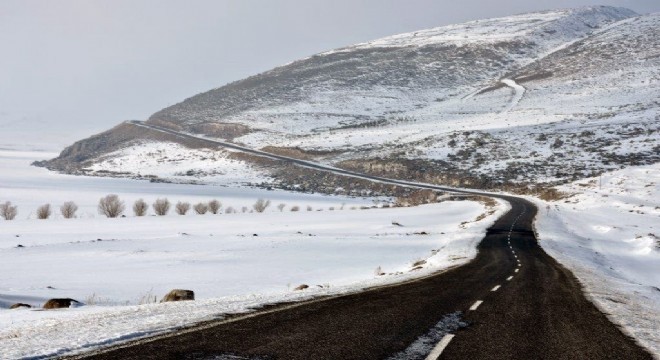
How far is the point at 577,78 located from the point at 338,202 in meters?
117

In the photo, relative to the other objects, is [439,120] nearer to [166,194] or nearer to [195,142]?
[195,142]

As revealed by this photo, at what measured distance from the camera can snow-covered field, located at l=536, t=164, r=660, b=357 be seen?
601 inches

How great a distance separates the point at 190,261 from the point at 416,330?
901 inches

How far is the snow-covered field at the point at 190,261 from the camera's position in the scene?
10.1 meters

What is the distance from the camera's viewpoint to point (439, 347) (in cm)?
877

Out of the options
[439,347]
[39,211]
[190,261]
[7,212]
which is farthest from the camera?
[39,211]

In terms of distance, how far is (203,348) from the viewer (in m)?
7.72

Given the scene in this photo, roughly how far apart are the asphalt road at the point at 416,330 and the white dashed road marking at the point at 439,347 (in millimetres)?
73

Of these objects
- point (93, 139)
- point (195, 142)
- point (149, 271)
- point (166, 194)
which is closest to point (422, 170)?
point (166, 194)

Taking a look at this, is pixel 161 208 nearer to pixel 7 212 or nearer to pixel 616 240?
pixel 7 212

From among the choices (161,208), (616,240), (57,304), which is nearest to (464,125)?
(161,208)

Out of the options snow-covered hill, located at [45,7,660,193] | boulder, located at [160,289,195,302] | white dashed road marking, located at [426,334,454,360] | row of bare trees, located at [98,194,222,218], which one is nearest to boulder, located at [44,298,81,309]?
boulder, located at [160,289,195,302]

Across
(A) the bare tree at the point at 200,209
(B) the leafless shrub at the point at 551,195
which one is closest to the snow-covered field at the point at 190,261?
(A) the bare tree at the point at 200,209

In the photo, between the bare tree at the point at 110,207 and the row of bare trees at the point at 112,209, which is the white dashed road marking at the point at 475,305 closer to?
the row of bare trees at the point at 112,209
